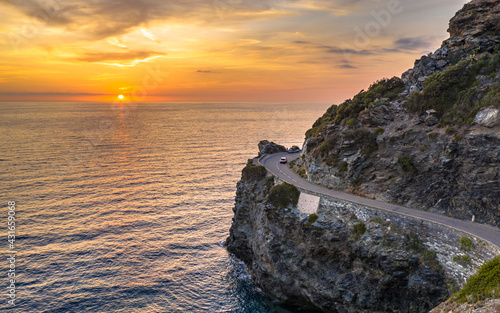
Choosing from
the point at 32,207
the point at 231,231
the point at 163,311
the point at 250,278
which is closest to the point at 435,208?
the point at 250,278

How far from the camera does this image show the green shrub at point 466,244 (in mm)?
27953

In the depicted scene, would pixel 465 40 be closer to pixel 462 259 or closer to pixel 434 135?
pixel 434 135

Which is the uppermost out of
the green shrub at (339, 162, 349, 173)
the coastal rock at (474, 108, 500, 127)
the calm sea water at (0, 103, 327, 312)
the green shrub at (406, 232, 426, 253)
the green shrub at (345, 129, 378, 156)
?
the coastal rock at (474, 108, 500, 127)

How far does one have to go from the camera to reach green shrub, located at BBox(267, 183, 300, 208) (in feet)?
138

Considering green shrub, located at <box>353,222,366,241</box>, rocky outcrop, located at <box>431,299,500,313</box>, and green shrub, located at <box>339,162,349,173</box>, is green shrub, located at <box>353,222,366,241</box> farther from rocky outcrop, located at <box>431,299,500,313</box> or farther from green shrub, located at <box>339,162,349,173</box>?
rocky outcrop, located at <box>431,299,500,313</box>

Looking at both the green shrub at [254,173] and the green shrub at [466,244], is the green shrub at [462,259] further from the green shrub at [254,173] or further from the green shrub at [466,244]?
the green shrub at [254,173]

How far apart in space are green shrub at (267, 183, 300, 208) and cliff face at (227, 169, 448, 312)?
712mm

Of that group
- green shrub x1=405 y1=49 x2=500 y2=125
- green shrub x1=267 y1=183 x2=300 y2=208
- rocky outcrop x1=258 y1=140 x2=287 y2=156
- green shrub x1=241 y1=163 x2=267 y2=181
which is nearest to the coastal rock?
green shrub x1=405 y1=49 x2=500 y2=125

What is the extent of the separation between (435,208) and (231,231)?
30.7 meters

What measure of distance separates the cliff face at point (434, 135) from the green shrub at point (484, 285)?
10152 millimetres

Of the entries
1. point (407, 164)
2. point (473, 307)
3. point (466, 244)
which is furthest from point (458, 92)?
point (473, 307)

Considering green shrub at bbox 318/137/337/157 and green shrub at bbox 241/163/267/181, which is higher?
green shrub at bbox 318/137/337/157

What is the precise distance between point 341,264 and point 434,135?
19.7 m

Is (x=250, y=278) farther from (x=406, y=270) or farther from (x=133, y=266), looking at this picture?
(x=406, y=270)
